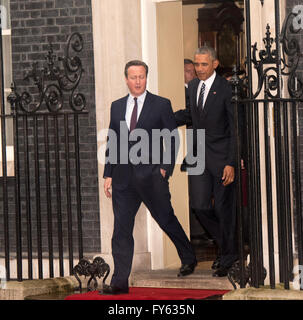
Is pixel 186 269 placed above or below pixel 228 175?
below

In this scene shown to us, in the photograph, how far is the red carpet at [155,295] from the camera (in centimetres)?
996

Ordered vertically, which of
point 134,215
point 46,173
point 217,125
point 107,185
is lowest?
point 134,215

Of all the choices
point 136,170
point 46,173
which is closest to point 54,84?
point 46,173

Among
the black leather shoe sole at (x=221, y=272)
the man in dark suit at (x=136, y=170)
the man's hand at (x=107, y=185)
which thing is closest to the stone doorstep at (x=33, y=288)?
the man in dark suit at (x=136, y=170)

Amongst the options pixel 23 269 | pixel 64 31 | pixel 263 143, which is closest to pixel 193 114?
pixel 263 143

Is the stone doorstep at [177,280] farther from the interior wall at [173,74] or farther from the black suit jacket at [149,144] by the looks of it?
the black suit jacket at [149,144]

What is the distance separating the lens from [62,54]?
1132 cm

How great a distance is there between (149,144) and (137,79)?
59 centimetres

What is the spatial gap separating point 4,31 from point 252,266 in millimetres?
3901

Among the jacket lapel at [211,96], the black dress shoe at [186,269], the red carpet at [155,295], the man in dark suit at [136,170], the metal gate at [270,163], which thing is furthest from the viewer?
the black dress shoe at [186,269]

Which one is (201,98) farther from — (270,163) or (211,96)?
(270,163)

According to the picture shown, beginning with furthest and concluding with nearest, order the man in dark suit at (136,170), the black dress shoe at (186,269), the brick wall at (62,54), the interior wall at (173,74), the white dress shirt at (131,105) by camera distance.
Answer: the interior wall at (173,74) → the brick wall at (62,54) → the black dress shoe at (186,269) → the white dress shirt at (131,105) → the man in dark suit at (136,170)

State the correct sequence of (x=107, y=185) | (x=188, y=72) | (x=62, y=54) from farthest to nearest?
(x=188, y=72), (x=62, y=54), (x=107, y=185)

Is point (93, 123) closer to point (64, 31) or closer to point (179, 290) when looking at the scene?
point (64, 31)
